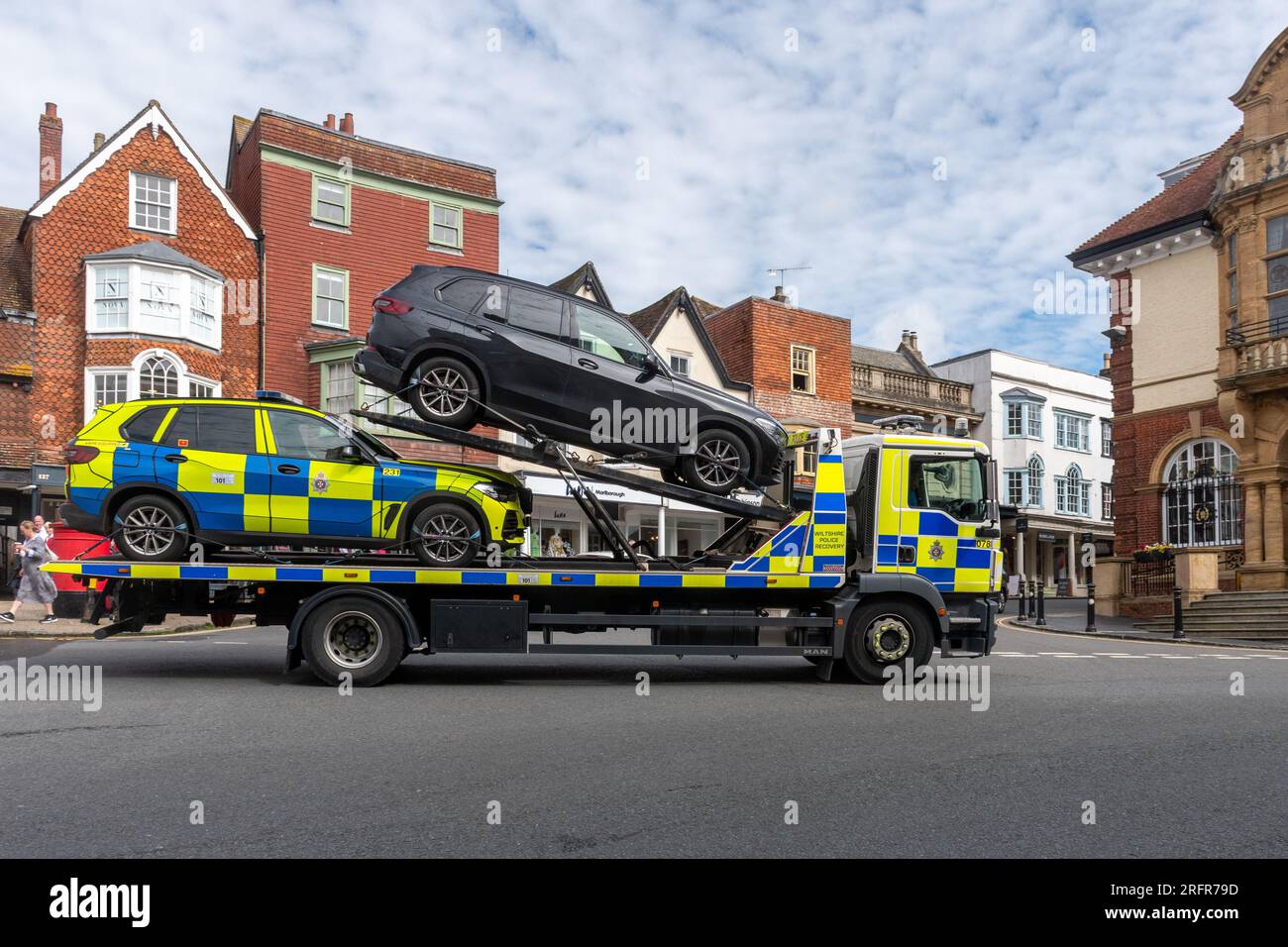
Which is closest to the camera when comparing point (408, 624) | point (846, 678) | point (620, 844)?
point (620, 844)

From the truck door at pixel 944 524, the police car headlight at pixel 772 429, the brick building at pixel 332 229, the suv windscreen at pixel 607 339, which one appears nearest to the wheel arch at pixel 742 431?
the police car headlight at pixel 772 429

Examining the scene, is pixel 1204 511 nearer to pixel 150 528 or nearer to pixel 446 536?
pixel 446 536

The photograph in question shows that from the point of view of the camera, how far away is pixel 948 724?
7.60m

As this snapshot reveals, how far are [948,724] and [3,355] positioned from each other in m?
22.9

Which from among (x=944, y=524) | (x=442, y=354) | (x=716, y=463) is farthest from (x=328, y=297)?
(x=944, y=524)

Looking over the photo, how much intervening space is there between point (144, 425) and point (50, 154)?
21568mm

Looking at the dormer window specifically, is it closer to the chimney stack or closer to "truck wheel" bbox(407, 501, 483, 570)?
the chimney stack

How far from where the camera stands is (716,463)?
9.59 metres

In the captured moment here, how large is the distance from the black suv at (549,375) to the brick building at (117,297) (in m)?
16.4

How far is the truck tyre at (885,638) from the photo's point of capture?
9.97 m
